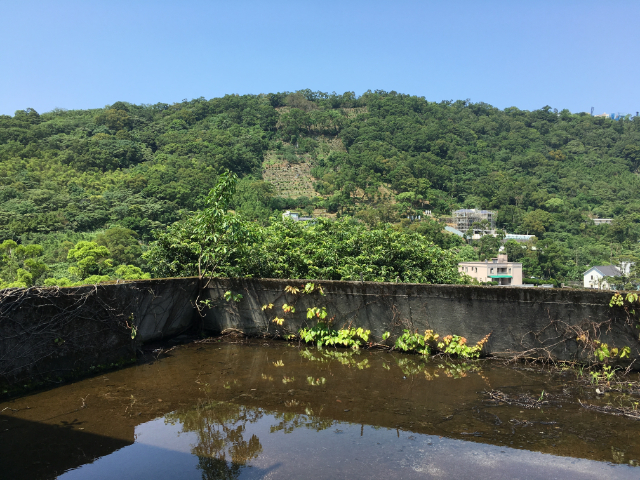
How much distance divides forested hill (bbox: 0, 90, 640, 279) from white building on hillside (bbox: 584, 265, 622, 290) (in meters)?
2.85

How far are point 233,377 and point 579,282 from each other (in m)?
70.3

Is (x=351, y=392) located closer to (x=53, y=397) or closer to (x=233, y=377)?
(x=233, y=377)

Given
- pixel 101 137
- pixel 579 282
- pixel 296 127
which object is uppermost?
pixel 296 127

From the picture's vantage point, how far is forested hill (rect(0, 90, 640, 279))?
68.1 m

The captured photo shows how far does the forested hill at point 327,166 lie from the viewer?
68062mm

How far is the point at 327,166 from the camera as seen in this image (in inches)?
4321

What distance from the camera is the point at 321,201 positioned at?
92.1m

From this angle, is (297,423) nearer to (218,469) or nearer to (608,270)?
(218,469)

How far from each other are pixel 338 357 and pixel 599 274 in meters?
67.3

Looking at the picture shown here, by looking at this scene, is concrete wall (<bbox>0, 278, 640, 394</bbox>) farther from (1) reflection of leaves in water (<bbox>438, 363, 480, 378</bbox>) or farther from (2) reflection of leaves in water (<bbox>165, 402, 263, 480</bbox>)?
(2) reflection of leaves in water (<bbox>165, 402, 263, 480</bbox>)

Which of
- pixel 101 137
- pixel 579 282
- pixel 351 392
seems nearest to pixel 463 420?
pixel 351 392

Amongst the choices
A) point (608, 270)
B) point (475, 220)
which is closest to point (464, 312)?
point (608, 270)

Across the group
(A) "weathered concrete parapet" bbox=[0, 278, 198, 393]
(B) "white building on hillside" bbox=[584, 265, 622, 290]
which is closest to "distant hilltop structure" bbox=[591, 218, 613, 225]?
(B) "white building on hillside" bbox=[584, 265, 622, 290]

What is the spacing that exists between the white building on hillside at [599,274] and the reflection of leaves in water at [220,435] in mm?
66748
